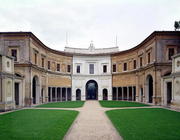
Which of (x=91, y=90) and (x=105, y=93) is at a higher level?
(x=91, y=90)

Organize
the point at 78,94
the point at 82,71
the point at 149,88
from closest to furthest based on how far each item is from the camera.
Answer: the point at 149,88
the point at 82,71
the point at 78,94

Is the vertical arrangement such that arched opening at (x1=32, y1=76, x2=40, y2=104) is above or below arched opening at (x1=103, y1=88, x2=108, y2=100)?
above

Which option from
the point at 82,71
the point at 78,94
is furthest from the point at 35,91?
the point at 82,71

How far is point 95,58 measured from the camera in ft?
144

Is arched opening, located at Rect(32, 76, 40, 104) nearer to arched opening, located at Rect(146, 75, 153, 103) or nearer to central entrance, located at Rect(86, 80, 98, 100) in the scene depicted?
central entrance, located at Rect(86, 80, 98, 100)

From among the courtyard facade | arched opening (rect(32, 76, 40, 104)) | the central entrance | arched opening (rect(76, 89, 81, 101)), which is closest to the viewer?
the courtyard facade

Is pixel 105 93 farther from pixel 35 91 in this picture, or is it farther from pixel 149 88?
pixel 35 91

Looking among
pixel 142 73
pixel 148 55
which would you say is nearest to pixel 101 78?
pixel 142 73

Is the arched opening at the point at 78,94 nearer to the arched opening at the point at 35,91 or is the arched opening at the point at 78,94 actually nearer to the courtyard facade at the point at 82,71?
the courtyard facade at the point at 82,71

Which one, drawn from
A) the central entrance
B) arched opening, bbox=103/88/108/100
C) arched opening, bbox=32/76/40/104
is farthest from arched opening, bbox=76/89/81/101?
arched opening, bbox=32/76/40/104

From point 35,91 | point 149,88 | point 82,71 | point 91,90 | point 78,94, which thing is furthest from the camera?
point 91,90

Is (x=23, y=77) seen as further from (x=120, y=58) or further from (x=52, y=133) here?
(x=120, y=58)

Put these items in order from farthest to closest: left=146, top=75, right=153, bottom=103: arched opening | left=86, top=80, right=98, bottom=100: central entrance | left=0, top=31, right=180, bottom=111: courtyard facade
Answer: left=86, top=80, right=98, bottom=100: central entrance
left=146, top=75, right=153, bottom=103: arched opening
left=0, top=31, right=180, bottom=111: courtyard facade

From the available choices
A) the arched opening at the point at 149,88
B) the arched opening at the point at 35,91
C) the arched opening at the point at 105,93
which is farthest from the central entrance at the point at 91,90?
the arched opening at the point at 35,91
